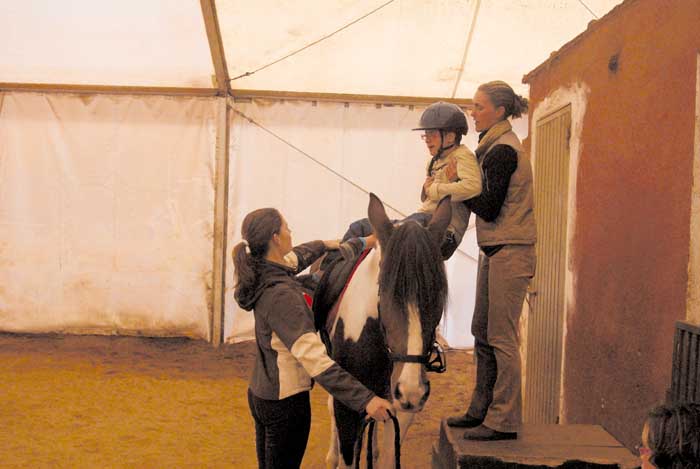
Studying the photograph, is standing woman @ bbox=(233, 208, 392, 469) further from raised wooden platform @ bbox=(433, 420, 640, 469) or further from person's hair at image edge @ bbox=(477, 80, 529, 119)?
person's hair at image edge @ bbox=(477, 80, 529, 119)

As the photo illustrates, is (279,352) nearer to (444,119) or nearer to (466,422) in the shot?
(466,422)

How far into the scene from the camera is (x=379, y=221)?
2.28 meters

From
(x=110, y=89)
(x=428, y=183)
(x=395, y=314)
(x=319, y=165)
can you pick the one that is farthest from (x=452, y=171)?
(x=110, y=89)

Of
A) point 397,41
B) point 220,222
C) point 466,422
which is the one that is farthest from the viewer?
point 220,222

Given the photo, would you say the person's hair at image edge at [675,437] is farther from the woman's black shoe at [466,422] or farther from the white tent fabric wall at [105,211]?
the white tent fabric wall at [105,211]

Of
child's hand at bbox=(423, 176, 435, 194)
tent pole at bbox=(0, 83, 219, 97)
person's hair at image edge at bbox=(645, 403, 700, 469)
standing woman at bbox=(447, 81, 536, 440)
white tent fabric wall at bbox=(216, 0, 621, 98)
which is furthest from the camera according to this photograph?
tent pole at bbox=(0, 83, 219, 97)

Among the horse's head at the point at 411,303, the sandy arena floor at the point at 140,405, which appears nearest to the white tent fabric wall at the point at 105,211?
the sandy arena floor at the point at 140,405

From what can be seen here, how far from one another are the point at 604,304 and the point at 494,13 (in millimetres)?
3604

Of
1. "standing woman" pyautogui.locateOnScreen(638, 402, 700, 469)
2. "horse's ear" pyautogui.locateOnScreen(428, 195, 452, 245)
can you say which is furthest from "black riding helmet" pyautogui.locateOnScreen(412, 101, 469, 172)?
"standing woman" pyautogui.locateOnScreen(638, 402, 700, 469)

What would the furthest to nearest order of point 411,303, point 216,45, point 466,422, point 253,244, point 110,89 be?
point 110,89 < point 216,45 < point 466,422 < point 253,244 < point 411,303

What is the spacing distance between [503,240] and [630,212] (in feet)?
2.66

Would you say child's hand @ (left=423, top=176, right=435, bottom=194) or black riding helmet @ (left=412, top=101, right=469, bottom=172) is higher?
black riding helmet @ (left=412, top=101, right=469, bottom=172)

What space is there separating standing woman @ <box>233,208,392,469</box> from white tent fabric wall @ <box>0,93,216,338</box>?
4571mm

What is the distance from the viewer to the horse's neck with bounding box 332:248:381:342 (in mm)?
2477
